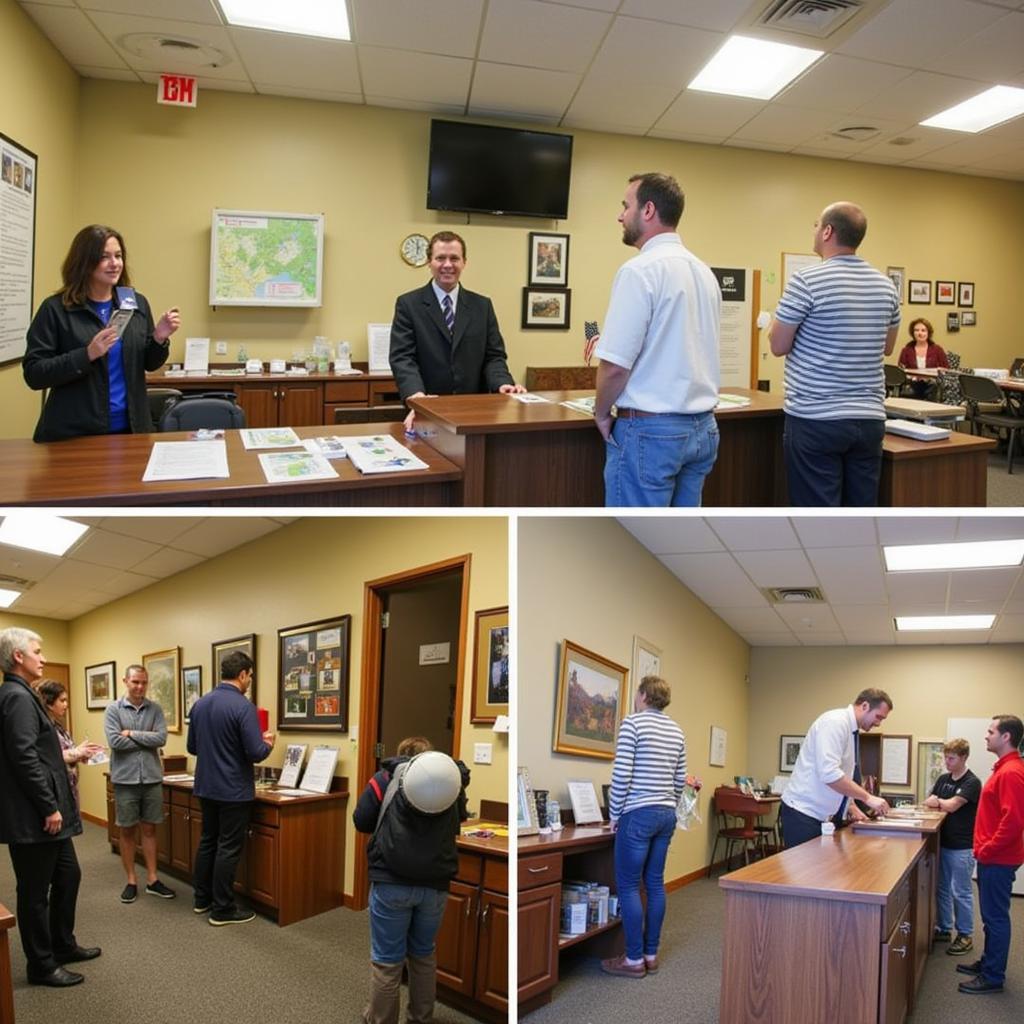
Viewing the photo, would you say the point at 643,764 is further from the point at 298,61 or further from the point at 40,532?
the point at 298,61

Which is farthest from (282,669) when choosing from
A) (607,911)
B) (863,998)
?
(863,998)

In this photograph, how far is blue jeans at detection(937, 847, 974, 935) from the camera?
3.09 m

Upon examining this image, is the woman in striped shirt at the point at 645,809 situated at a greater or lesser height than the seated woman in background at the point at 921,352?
lesser

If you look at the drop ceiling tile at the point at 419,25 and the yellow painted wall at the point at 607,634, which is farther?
the drop ceiling tile at the point at 419,25

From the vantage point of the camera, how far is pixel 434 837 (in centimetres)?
218

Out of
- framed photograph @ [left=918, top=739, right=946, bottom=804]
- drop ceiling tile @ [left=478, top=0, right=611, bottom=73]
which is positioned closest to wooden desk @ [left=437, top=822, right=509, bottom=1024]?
framed photograph @ [left=918, top=739, right=946, bottom=804]

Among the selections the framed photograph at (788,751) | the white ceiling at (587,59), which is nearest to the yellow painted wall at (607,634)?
the framed photograph at (788,751)

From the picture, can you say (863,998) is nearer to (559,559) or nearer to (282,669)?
(559,559)

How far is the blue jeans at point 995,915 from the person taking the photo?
2637 mm

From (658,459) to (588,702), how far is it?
44.1 inches

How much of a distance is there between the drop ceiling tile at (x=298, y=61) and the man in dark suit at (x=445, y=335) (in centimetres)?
298

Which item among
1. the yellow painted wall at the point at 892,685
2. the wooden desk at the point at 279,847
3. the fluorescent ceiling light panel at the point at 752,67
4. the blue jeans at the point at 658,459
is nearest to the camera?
the wooden desk at the point at 279,847

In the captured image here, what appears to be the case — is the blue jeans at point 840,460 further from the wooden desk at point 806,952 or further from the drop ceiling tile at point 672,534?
the wooden desk at point 806,952

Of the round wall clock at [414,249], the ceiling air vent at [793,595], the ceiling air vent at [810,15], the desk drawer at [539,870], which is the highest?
the ceiling air vent at [810,15]
